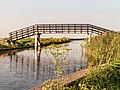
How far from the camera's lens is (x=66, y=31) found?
4869cm

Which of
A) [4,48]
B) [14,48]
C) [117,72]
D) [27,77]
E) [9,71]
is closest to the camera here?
[117,72]

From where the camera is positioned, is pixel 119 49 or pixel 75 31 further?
pixel 75 31

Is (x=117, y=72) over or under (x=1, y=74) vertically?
over

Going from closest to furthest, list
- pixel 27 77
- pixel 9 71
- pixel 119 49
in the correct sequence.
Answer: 1. pixel 119 49
2. pixel 27 77
3. pixel 9 71

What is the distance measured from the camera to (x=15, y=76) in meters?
19.6

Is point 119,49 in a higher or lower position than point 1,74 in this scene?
higher

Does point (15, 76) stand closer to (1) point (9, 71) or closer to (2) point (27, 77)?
(2) point (27, 77)

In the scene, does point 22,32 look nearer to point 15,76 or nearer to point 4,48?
point 4,48

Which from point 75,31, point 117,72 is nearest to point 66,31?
point 75,31

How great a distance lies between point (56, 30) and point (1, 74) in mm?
29388

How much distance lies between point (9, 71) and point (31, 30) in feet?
92.8

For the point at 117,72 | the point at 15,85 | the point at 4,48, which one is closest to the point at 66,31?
the point at 4,48

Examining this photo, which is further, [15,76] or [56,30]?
[56,30]

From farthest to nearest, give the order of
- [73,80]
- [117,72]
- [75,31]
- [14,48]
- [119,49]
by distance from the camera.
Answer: [75,31] < [14,48] < [119,49] < [117,72] < [73,80]
